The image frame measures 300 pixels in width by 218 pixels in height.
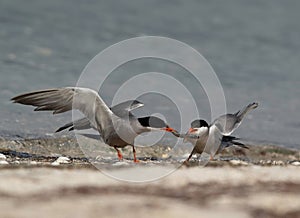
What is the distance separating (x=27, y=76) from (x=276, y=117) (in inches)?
143

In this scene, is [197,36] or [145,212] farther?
[197,36]

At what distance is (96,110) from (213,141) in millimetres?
1095

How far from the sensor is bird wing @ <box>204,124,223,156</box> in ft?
20.8

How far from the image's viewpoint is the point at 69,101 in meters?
5.98

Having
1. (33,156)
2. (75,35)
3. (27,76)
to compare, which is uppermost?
(75,35)

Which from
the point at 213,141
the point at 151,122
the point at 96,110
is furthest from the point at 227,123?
the point at 96,110

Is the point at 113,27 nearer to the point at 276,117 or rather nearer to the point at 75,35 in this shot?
the point at 75,35

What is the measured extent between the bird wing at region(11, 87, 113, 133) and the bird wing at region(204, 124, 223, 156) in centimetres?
91

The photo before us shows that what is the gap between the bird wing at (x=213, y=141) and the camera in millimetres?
6332

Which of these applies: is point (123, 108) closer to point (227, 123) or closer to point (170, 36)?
point (227, 123)

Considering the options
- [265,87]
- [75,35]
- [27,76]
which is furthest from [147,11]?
[27,76]

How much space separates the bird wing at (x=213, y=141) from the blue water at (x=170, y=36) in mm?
2079

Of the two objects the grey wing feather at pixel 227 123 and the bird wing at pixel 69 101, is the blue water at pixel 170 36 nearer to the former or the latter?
the bird wing at pixel 69 101

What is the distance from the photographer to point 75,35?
14.8m
